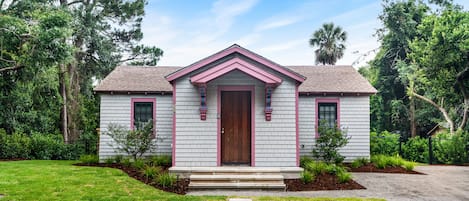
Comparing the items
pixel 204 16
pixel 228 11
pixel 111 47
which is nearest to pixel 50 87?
pixel 111 47

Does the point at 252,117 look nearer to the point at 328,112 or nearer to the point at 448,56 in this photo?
the point at 328,112

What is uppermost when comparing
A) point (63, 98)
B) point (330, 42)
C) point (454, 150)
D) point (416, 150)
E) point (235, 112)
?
point (330, 42)

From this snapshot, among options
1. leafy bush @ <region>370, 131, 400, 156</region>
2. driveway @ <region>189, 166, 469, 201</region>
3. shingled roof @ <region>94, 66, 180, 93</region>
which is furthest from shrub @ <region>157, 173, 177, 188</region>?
leafy bush @ <region>370, 131, 400, 156</region>

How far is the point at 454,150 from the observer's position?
1400 centimetres

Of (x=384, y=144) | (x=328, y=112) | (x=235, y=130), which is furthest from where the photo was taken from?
(x=384, y=144)

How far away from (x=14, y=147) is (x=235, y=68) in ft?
40.5

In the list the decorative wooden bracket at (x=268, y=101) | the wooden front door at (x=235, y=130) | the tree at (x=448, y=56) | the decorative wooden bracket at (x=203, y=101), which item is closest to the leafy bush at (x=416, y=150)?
the tree at (x=448, y=56)

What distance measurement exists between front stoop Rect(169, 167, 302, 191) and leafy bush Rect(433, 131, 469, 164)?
8.75 meters

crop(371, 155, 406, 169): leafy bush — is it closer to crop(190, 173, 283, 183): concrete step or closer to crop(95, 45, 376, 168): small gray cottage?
crop(95, 45, 376, 168): small gray cottage

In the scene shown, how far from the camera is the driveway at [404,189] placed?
767 centimetres

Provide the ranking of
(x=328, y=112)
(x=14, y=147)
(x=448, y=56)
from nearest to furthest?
1. (x=328, y=112)
2. (x=448, y=56)
3. (x=14, y=147)

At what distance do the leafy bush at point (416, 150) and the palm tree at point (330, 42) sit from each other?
41.5ft

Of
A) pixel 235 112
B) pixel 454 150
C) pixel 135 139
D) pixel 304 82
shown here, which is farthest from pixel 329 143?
pixel 135 139

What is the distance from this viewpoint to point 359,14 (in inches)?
757
